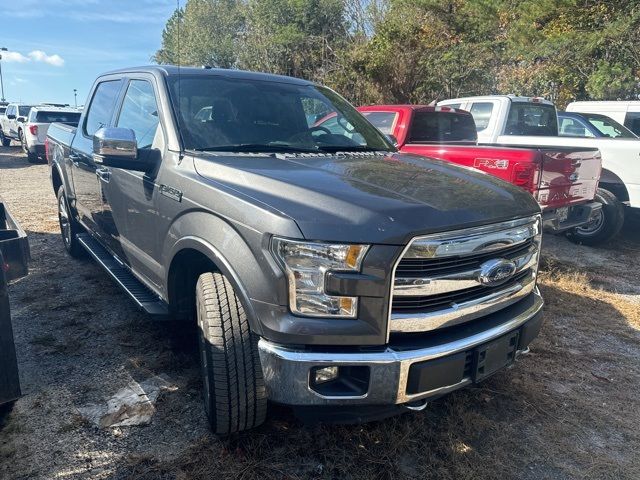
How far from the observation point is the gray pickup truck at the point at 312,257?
2053 mm

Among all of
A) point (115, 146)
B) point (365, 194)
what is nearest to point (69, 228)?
point (115, 146)

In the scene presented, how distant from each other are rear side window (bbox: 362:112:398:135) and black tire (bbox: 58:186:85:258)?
3.90 m

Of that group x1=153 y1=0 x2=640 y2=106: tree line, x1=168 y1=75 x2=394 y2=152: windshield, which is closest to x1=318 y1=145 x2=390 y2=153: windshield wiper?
x1=168 y1=75 x2=394 y2=152: windshield

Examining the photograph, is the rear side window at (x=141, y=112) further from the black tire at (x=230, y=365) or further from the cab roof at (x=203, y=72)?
the black tire at (x=230, y=365)

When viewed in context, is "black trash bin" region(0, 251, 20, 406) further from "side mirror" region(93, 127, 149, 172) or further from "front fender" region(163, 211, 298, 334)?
"front fender" region(163, 211, 298, 334)

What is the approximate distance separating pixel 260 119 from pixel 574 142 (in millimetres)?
6075

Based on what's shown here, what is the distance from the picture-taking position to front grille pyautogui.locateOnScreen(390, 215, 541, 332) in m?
2.13

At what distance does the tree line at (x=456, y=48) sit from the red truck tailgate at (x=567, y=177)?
23.4 feet

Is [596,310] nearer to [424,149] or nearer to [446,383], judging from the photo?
[424,149]

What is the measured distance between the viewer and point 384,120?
6793 millimetres

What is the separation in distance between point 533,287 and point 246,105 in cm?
214

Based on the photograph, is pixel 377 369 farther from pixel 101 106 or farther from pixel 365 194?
pixel 101 106

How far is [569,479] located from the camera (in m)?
2.49

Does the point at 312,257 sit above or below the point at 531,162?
below
